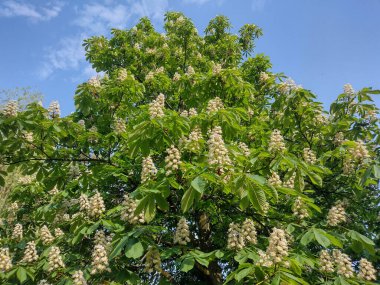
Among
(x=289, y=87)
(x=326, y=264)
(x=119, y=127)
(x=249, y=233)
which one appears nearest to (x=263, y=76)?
(x=289, y=87)

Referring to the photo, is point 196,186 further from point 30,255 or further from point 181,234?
point 30,255

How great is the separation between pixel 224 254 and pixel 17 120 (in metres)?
3.66

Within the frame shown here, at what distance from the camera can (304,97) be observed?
6254 millimetres

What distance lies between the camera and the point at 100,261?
4.20 metres

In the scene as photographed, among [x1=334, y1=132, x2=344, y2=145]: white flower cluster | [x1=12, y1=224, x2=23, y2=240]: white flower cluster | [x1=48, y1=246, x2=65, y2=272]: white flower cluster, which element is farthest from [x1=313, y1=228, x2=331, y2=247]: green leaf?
[x1=12, y1=224, x2=23, y2=240]: white flower cluster

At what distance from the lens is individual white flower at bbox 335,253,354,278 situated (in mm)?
4094

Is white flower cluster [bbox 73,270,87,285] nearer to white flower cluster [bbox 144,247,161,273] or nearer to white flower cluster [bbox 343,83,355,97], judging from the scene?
white flower cluster [bbox 144,247,161,273]

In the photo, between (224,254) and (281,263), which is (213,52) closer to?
(224,254)

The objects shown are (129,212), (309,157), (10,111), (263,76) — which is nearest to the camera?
(129,212)

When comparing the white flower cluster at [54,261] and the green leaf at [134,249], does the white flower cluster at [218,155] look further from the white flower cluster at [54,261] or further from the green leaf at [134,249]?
the white flower cluster at [54,261]

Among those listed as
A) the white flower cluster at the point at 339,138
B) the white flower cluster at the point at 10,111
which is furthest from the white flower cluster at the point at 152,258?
the white flower cluster at the point at 339,138

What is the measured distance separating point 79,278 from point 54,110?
3.10 m

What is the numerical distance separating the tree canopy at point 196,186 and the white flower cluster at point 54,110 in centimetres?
2

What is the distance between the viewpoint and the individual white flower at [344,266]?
4.09 meters
